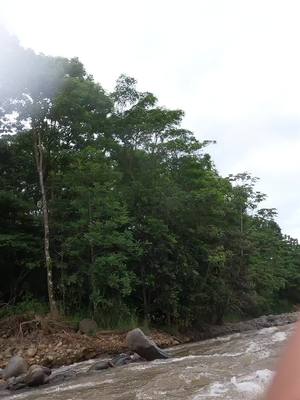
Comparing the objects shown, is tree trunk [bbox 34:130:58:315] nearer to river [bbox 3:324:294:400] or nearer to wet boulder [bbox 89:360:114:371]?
wet boulder [bbox 89:360:114:371]

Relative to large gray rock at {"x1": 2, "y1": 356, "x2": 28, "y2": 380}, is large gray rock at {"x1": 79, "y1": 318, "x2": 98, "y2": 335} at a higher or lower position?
higher

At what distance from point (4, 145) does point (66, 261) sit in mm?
4798

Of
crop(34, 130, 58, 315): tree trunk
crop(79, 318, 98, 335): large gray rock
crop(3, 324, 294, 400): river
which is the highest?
crop(34, 130, 58, 315): tree trunk

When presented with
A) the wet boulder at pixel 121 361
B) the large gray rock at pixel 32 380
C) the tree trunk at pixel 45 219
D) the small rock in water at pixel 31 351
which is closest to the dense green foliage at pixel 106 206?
the tree trunk at pixel 45 219

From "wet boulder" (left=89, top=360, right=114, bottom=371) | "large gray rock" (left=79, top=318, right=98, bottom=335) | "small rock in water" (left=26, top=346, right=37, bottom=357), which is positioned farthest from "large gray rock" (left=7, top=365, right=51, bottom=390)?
"large gray rock" (left=79, top=318, right=98, bottom=335)

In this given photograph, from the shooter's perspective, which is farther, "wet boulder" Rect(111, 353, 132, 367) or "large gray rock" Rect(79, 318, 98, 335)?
"large gray rock" Rect(79, 318, 98, 335)

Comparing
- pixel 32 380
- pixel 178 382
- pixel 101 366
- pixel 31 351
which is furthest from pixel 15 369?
pixel 178 382

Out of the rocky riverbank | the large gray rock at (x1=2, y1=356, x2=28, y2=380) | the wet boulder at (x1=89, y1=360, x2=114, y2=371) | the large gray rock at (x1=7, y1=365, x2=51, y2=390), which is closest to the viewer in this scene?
the large gray rock at (x1=7, y1=365, x2=51, y2=390)

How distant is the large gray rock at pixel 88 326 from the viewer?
15.5 meters

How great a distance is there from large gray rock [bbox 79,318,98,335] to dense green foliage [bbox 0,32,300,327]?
815mm

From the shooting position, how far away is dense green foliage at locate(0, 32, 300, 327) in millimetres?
17000

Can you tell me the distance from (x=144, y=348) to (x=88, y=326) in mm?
4135

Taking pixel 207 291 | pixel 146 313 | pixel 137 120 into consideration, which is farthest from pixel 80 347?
pixel 137 120

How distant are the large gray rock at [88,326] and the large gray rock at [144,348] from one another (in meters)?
3.32
